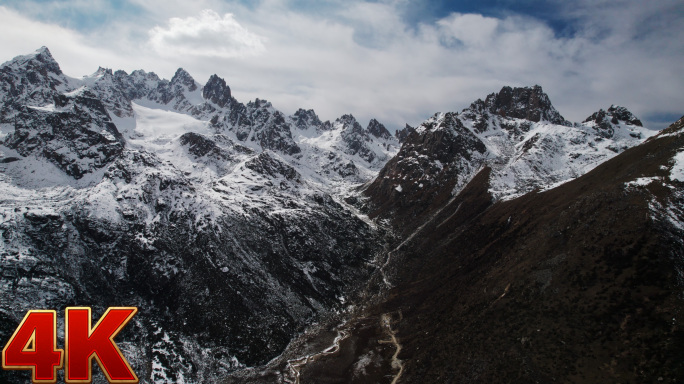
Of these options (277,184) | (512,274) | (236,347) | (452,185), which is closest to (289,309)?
(236,347)

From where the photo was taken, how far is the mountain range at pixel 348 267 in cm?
6291

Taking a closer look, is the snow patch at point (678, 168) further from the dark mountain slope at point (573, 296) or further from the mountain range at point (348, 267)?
the dark mountain slope at point (573, 296)

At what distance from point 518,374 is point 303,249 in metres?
83.8

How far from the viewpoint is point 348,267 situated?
5187 inches

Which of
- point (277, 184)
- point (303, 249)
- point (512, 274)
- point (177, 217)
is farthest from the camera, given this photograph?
point (277, 184)

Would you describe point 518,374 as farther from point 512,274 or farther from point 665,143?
point 665,143

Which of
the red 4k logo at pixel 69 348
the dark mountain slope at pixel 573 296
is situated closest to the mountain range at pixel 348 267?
the dark mountain slope at pixel 573 296

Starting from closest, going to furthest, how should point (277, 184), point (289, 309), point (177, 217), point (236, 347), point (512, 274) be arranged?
point (512, 274)
point (236, 347)
point (289, 309)
point (177, 217)
point (277, 184)

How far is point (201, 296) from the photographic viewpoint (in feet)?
327

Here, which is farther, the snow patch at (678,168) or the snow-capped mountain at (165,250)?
the snow-capped mountain at (165,250)

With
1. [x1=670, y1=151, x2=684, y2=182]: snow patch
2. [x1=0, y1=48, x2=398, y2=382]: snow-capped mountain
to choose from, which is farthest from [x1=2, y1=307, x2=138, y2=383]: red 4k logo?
[x1=670, y1=151, x2=684, y2=182]: snow patch

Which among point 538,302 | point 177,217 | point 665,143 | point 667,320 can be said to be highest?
point 665,143

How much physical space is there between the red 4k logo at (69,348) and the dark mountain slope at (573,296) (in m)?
61.8

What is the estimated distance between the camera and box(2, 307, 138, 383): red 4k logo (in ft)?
48.7
